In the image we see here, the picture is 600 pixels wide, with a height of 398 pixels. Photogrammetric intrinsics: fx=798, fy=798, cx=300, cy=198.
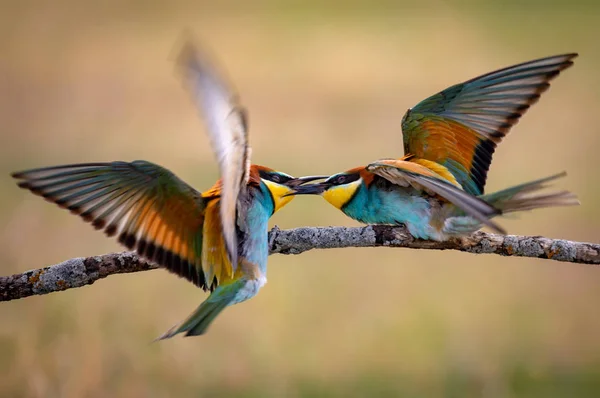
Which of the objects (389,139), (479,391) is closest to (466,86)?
(479,391)

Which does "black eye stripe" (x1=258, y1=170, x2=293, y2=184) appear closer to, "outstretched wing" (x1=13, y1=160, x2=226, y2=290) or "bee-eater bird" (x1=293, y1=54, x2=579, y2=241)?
"bee-eater bird" (x1=293, y1=54, x2=579, y2=241)

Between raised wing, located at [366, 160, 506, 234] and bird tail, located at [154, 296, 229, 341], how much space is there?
14.4 inches

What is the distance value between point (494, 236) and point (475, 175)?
11.7 inches

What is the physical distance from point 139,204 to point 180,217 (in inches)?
2.9

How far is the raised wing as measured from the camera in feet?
3.76

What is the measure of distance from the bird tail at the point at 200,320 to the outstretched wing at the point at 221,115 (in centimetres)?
21

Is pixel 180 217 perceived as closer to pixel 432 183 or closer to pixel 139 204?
pixel 139 204

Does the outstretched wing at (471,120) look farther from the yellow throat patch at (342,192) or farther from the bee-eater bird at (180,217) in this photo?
the bee-eater bird at (180,217)

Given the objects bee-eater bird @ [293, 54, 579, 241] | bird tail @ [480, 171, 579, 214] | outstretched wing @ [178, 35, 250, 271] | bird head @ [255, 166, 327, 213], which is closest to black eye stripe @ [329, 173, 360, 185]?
bee-eater bird @ [293, 54, 579, 241]

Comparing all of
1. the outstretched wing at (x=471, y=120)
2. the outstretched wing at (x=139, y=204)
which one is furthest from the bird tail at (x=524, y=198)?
the outstretched wing at (x=139, y=204)

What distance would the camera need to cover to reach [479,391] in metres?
2.08

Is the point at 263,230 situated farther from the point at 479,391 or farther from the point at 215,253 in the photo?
the point at 479,391

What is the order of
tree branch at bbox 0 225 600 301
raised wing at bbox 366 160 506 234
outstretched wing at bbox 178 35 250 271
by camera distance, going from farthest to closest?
1. tree branch at bbox 0 225 600 301
2. raised wing at bbox 366 160 506 234
3. outstretched wing at bbox 178 35 250 271

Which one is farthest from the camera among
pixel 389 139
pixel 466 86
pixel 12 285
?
pixel 389 139
